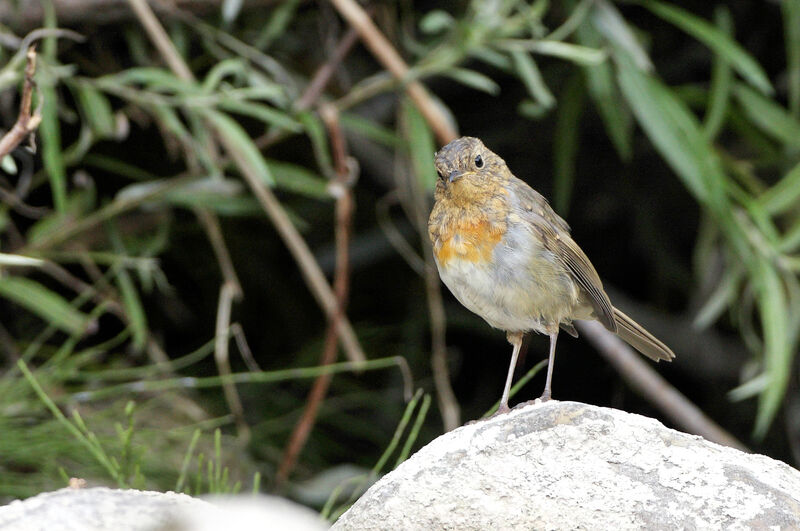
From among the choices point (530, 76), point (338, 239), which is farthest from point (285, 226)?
point (530, 76)

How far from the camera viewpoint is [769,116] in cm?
337

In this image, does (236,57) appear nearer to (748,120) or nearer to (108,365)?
(108,365)

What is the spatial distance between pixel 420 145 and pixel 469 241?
956 millimetres

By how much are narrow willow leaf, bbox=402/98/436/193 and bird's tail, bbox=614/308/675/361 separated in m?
0.80

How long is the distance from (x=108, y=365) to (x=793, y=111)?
2375 mm

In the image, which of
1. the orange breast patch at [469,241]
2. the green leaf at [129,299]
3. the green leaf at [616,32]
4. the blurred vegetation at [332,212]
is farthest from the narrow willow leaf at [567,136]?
the green leaf at [129,299]

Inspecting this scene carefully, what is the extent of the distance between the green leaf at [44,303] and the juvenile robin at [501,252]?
3.78 feet

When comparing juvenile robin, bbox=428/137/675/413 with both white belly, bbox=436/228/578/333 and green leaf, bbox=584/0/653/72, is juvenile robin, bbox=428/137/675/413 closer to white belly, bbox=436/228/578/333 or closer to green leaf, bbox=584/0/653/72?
white belly, bbox=436/228/578/333

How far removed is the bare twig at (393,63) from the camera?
3045mm

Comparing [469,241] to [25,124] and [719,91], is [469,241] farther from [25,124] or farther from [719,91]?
[719,91]

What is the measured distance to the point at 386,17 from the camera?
347 centimetres

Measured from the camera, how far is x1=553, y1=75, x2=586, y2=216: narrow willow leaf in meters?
3.40

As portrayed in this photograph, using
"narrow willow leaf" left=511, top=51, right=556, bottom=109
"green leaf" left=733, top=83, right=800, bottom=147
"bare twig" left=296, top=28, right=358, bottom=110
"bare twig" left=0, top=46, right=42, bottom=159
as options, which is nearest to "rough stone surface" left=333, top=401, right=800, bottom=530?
"bare twig" left=0, top=46, right=42, bottom=159

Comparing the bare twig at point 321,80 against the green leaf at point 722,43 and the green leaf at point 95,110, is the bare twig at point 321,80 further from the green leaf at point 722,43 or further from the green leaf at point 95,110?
the green leaf at point 722,43
